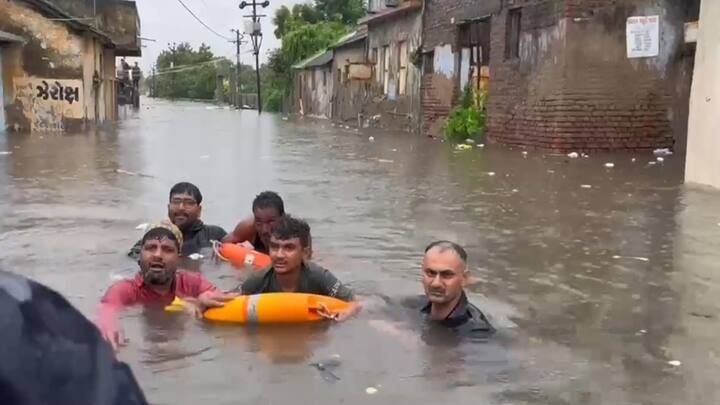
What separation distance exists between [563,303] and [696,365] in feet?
4.76

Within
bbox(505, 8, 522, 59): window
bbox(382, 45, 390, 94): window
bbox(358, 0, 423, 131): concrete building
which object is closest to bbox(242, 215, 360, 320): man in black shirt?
bbox(505, 8, 522, 59): window

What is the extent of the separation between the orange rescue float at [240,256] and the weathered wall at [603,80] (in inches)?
438

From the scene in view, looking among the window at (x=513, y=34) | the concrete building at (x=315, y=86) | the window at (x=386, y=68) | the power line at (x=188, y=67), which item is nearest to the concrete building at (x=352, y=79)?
the window at (x=386, y=68)

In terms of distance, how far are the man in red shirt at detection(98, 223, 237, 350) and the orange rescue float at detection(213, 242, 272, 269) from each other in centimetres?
119

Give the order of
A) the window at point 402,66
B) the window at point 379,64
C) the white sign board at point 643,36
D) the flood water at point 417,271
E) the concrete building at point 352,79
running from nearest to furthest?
the flood water at point 417,271
the white sign board at point 643,36
the window at point 402,66
the window at point 379,64
the concrete building at point 352,79

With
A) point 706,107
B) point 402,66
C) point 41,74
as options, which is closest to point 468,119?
point 402,66

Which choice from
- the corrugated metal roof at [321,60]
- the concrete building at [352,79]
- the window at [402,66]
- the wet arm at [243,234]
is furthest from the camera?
Answer: the corrugated metal roof at [321,60]

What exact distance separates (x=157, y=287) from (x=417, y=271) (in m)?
2.17

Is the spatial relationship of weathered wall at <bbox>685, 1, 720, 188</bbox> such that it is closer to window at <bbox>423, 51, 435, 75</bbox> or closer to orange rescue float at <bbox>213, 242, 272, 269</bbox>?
orange rescue float at <bbox>213, 242, 272, 269</bbox>

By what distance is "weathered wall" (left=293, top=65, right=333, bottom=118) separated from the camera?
162 feet

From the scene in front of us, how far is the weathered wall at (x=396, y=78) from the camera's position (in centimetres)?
2975

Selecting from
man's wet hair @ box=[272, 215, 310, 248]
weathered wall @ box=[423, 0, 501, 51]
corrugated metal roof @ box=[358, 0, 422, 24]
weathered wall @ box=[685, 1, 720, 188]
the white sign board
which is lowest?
man's wet hair @ box=[272, 215, 310, 248]

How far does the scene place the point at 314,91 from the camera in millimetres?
53938

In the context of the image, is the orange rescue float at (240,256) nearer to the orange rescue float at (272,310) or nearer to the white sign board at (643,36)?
the orange rescue float at (272,310)
